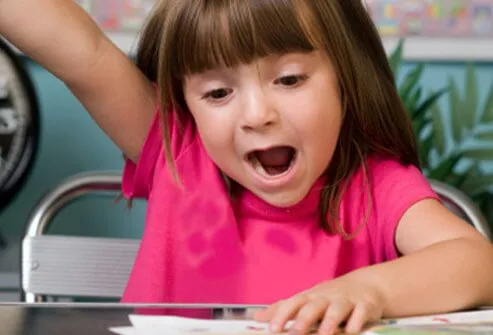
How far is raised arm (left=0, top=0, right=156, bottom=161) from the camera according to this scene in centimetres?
89

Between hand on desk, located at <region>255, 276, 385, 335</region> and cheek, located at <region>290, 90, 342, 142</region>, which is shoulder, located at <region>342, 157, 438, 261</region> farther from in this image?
hand on desk, located at <region>255, 276, 385, 335</region>

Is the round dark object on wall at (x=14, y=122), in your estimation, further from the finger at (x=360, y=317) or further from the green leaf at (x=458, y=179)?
the finger at (x=360, y=317)

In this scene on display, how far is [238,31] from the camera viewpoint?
89 centimetres

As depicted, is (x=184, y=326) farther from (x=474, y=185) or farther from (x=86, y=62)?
A: (x=474, y=185)

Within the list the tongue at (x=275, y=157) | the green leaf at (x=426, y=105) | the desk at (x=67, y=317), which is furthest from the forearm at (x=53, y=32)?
the green leaf at (x=426, y=105)

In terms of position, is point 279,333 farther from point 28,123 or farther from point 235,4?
point 28,123

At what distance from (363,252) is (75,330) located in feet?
1.55

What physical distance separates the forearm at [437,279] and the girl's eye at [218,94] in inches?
10.2

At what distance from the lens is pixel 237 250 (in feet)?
3.23

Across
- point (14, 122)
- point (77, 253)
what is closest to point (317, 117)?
point (77, 253)

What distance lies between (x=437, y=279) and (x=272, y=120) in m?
0.23

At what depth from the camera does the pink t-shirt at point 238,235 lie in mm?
970

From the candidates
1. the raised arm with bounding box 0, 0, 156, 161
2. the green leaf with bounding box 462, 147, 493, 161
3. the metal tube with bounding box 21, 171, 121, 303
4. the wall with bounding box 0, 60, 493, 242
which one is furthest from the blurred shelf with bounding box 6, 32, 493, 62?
the raised arm with bounding box 0, 0, 156, 161

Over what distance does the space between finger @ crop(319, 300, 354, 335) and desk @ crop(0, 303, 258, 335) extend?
69mm
